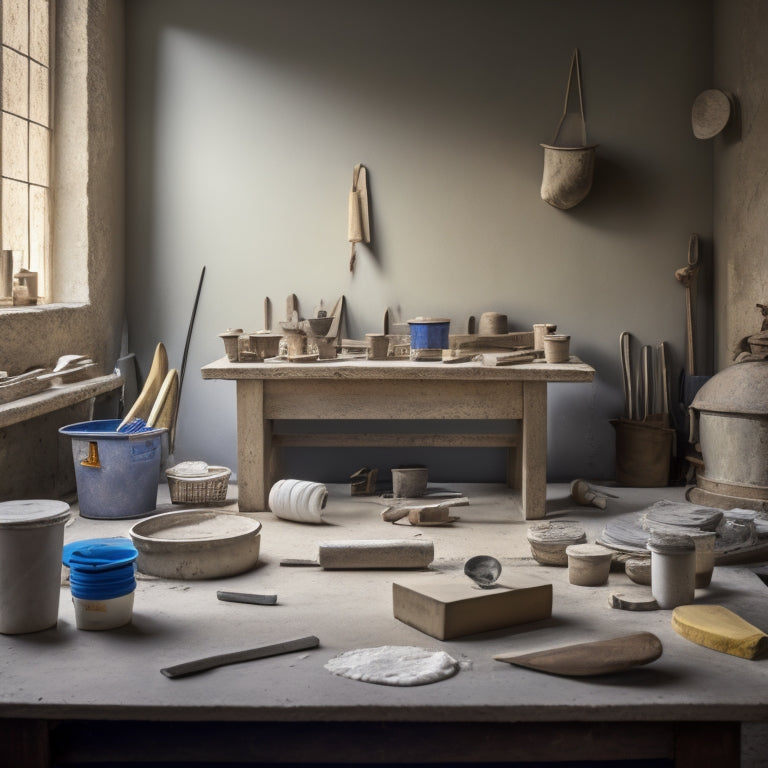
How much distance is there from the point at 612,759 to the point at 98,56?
18.5ft

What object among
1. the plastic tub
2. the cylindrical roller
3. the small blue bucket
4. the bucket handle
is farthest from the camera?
the bucket handle

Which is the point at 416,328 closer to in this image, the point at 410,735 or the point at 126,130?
the point at 126,130

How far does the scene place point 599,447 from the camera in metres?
7.30

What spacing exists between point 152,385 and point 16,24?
7.97 feet

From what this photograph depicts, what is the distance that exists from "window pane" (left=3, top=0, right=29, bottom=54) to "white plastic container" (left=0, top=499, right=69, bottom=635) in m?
3.49

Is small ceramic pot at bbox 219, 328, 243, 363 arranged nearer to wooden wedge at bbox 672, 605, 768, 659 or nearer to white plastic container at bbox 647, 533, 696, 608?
white plastic container at bbox 647, 533, 696, 608

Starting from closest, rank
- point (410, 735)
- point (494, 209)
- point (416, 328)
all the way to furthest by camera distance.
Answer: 1. point (410, 735)
2. point (416, 328)
3. point (494, 209)

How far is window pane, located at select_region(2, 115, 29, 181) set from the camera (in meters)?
6.06

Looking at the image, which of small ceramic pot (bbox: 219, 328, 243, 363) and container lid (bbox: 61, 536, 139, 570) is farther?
small ceramic pot (bbox: 219, 328, 243, 363)

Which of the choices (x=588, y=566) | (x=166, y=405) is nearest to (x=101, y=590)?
(x=588, y=566)

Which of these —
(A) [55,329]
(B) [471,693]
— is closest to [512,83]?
(A) [55,329]

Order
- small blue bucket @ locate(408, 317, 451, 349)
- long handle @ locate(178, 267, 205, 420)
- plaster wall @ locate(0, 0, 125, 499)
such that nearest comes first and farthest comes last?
small blue bucket @ locate(408, 317, 451, 349) < plaster wall @ locate(0, 0, 125, 499) < long handle @ locate(178, 267, 205, 420)

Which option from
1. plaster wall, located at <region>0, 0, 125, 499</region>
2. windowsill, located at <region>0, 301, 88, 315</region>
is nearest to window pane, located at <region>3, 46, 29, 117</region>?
plaster wall, located at <region>0, 0, 125, 499</region>

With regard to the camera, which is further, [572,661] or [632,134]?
[632,134]
